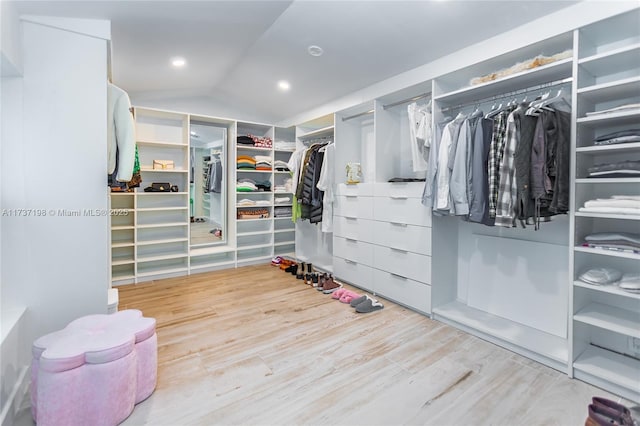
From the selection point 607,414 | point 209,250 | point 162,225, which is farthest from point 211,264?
point 607,414

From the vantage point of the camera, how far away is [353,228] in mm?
3480

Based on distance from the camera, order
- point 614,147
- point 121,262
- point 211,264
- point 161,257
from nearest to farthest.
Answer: point 614,147 < point 121,262 < point 161,257 < point 211,264

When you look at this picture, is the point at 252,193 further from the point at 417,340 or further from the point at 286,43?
the point at 417,340

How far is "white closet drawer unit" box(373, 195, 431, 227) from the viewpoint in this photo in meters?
2.69

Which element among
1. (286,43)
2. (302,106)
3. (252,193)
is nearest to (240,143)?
(252,193)

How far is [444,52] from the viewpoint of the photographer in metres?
2.51

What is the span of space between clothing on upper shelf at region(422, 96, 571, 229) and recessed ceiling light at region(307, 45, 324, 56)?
144 cm

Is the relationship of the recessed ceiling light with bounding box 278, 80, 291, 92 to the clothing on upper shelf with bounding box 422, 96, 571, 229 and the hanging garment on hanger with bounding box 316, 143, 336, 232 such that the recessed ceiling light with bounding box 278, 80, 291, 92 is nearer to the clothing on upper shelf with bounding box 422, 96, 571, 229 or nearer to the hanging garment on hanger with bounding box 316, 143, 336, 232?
the hanging garment on hanger with bounding box 316, 143, 336, 232

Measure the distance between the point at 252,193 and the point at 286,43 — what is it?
2.15 meters

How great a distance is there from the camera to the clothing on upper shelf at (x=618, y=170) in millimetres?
1643

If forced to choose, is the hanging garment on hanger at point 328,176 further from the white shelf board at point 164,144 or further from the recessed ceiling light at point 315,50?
the white shelf board at point 164,144

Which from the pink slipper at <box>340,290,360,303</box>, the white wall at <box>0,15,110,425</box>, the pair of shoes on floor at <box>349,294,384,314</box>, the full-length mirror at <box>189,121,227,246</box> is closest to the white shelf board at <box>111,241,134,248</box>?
the full-length mirror at <box>189,121,227,246</box>

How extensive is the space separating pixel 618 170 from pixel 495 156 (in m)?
0.60

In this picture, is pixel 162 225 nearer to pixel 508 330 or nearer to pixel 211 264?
pixel 211 264
